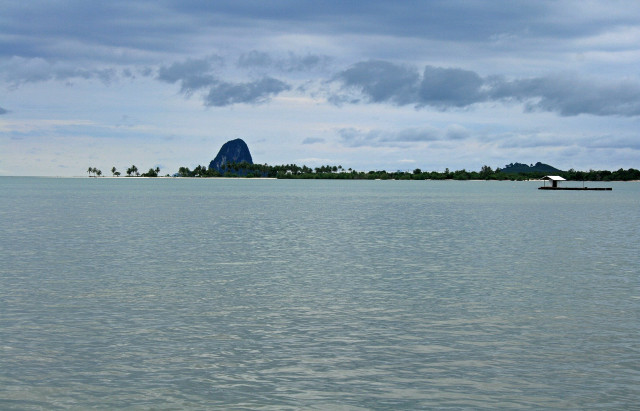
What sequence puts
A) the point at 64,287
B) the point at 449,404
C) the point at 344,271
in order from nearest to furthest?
the point at 449,404, the point at 64,287, the point at 344,271

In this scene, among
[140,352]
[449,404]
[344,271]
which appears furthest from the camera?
[344,271]

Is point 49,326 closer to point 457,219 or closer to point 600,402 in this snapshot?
point 600,402

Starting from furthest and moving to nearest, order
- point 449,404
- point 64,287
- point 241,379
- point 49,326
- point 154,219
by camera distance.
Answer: point 154,219
point 64,287
point 49,326
point 241,379
point 449,404

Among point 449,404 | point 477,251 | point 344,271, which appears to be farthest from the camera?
point 477,251

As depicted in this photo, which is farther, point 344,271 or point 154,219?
point 154,219

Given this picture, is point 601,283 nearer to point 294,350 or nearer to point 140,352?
point 294,350

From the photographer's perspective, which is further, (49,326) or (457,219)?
(457,219)

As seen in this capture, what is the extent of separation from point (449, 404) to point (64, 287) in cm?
2172

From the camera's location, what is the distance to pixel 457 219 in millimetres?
84875

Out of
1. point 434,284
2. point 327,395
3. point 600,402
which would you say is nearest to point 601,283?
point 434,284

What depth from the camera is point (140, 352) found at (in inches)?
783

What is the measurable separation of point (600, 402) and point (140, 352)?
1228 cm

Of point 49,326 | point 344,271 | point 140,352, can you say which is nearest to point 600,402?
point 140,352

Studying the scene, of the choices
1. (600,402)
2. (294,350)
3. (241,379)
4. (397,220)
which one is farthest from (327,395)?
(397,220)
